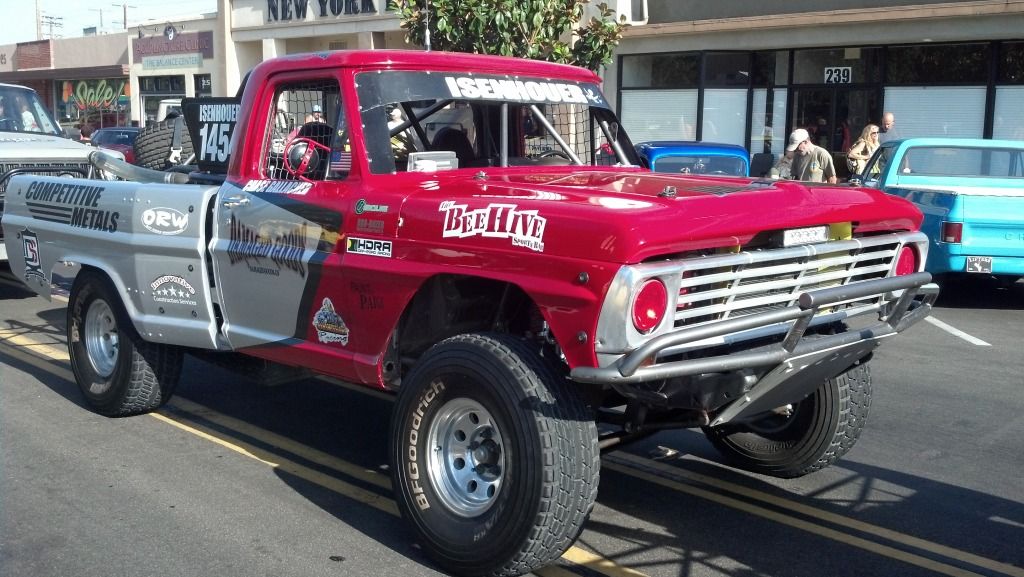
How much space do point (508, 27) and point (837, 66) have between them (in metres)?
8.11

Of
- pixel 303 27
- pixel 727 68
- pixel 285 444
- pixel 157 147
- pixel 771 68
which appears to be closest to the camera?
pixel 285 444

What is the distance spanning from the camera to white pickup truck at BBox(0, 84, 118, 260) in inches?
439

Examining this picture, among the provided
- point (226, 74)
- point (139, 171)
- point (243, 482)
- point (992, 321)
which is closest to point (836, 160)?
point (992, 321)

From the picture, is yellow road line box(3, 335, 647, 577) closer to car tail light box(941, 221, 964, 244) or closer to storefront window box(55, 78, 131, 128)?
car tail light box(941, 221, 964, 244)

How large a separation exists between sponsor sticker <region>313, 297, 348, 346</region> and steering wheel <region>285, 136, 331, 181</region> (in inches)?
28.8

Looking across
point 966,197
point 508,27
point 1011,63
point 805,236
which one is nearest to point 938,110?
point 1011,63

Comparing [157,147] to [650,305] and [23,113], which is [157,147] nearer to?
[23,113]

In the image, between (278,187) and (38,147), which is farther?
(38,147)

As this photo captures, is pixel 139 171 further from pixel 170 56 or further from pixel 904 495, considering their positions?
pixel 170 56

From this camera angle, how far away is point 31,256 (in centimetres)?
725

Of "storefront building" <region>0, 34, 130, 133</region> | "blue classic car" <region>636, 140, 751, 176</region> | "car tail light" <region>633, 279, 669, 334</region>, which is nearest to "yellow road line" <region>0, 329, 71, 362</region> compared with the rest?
"car tail light" <region>633, 279, 669, 334</region>

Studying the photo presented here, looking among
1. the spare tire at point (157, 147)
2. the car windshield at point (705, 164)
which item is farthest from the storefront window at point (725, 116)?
the spare tire at point (157, 147)

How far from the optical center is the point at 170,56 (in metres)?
36.3

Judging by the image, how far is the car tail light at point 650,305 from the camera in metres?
3.80
